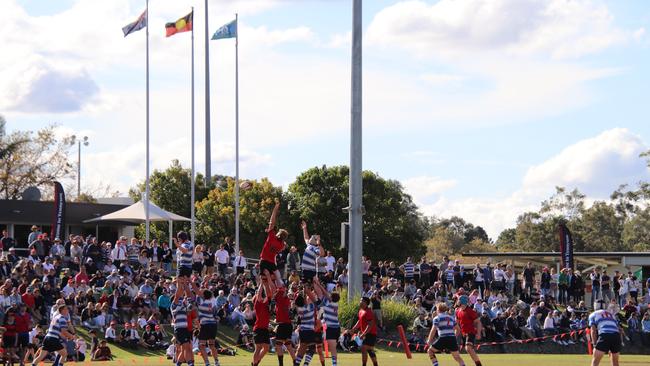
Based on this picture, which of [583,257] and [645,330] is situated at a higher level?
[583,257]

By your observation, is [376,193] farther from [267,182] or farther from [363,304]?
[363,304]

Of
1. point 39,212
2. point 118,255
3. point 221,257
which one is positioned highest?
point 39,212

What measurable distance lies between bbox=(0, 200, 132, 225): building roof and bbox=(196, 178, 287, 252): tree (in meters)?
19.3

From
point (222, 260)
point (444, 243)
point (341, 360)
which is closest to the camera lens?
point (341, 360)

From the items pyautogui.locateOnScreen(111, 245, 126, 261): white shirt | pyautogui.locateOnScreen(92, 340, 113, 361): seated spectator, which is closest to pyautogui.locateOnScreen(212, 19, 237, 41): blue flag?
pyautogui.locateOnScreen(111, 245, 126, 261): white shirt

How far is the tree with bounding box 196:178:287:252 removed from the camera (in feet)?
261

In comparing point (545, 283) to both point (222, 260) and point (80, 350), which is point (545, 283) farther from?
point (80, 350)

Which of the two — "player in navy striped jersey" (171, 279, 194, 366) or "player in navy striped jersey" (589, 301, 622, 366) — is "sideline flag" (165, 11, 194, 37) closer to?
"player in navy striped jersey" (171, 279, 194, 366)

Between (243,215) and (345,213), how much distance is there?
304 inches

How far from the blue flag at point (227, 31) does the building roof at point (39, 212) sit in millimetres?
13419

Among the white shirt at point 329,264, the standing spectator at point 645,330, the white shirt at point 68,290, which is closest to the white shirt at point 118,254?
the white shirt at point 68,290

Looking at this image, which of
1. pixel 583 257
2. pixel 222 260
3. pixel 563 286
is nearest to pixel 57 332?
pixel 222 260

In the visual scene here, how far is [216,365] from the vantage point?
25.2 m

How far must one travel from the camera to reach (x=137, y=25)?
49344mm
